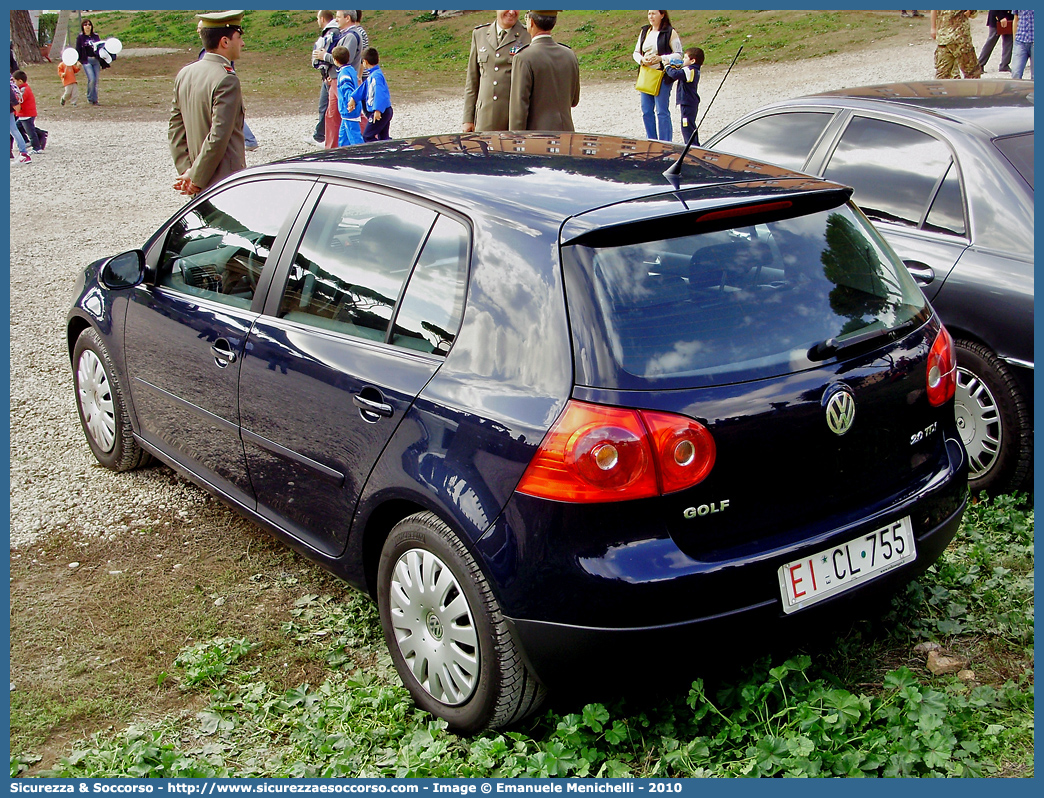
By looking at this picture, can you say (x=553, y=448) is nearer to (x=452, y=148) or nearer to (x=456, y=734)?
(x=456, y=734)

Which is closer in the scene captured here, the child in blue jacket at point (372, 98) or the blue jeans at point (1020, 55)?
the child in blue jacket at point (372, 98)

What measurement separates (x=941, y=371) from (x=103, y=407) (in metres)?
3.98

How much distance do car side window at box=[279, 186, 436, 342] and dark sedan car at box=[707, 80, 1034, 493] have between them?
2524mm

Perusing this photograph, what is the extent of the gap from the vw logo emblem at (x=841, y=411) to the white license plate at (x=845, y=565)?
34 centimetres

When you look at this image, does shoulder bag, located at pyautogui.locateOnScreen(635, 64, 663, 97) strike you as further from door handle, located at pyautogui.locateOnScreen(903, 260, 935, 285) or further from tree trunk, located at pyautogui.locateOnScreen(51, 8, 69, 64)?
tree trunk, located at pyautogui.locateOnScreen(51, 8, 69, 64)

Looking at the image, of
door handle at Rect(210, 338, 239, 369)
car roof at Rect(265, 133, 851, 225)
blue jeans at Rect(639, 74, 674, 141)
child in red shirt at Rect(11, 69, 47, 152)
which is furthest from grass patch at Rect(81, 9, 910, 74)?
door handle at Rect(210, 338, 239, 369)

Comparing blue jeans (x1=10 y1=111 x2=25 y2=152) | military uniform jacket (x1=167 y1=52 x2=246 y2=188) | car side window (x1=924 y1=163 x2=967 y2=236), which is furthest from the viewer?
blue jeans (x1=10 y1=111 x2=25 y2=152)

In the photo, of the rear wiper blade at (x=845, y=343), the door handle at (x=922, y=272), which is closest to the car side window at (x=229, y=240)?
the rear wiper blade at (x=845, y=343)

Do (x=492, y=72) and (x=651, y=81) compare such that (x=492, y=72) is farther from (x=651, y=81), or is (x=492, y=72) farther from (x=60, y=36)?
(x=60, y=36)

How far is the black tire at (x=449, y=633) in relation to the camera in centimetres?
283

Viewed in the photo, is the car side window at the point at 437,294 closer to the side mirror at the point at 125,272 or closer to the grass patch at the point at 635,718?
the grass patch at the point at 635,718

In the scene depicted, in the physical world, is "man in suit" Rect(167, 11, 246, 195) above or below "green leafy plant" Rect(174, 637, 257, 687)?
above

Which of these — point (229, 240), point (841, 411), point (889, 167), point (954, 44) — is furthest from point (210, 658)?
point (954, 44)

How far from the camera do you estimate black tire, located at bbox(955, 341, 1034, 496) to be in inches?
168
